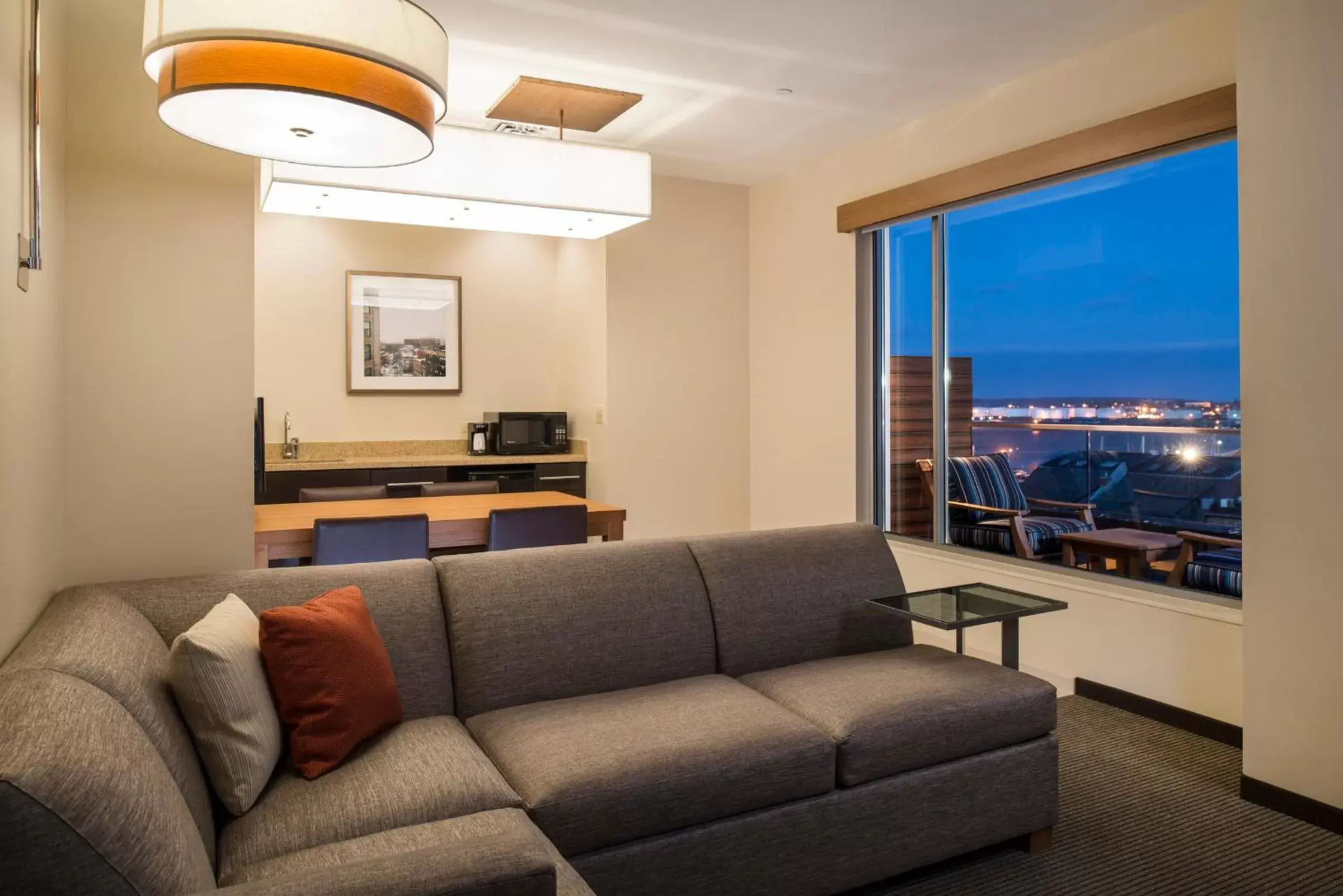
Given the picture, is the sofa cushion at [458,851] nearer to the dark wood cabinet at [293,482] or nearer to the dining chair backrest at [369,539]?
the dining chair backrest at [369,539]

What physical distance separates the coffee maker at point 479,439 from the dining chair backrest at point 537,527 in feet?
7.93

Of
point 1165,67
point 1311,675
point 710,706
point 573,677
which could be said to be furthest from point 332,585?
point 1165,67

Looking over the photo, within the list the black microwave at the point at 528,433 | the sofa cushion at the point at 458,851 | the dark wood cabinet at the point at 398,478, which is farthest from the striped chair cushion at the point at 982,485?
the sofa cushion at the point at 458,851

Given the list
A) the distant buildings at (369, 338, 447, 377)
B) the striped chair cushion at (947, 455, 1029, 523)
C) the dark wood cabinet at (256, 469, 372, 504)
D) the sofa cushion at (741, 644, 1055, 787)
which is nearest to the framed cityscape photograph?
the distant buildings at (369, 338, 447, 377)

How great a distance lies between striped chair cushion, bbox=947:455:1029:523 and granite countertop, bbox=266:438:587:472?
7.93 feet

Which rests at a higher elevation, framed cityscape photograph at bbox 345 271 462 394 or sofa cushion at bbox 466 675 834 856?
framed cityscape photograph at bbox 345 271 462 394

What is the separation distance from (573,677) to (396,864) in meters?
1.27

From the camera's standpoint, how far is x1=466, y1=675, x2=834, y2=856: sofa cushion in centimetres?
191

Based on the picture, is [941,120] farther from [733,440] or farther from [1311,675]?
[1311,675]

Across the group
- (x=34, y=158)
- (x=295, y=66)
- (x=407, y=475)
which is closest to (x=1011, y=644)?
(x=295, y=66)

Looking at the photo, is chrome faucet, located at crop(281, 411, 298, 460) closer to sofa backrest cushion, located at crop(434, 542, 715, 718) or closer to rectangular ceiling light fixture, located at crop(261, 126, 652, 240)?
rectangular ceiling light fixture, located at crop(261, 126, 652, 240)

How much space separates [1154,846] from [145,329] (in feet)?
10.3

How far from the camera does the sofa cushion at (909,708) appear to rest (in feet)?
7.41

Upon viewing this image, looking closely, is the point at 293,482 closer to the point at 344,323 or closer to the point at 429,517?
the point at 344,323
